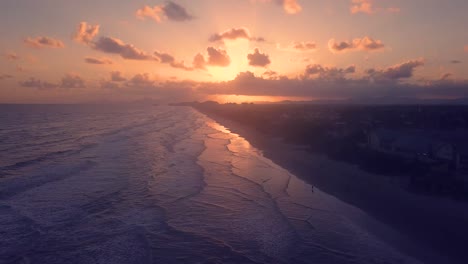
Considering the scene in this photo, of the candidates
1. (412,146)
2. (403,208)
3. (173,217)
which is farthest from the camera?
(412,146)

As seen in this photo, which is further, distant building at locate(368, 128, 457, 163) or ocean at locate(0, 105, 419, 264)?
distant building at locate(368, 128, 457, 163)

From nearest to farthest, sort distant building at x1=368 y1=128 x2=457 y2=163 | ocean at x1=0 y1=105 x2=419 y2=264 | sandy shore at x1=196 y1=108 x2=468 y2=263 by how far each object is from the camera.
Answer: ocean at x1=0 y1=105 x2=419 y2=264
sandy shore at x1=196 y1=108 x2=468 y2=263
distant building at x1=368 y1=128 x2=457 y2=163

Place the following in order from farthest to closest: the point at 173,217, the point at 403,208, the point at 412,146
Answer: the point at 412,146 → the point at 403,208 → the point at 173,217

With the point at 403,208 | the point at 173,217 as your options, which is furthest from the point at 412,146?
the point at 173,217

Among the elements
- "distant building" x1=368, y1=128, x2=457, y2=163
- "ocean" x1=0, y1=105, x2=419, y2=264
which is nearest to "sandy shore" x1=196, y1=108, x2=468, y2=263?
"ocean" x1=0, y1=105, x2=419, y2=264

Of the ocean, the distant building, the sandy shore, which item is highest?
the distant building

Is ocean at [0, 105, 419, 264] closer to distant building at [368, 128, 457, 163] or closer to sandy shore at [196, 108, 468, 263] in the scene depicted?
sandy shore at [196, 108, 468, 263]

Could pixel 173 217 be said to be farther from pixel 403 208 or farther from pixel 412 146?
pixel 412 146

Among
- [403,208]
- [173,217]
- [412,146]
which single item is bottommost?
[173,217]
